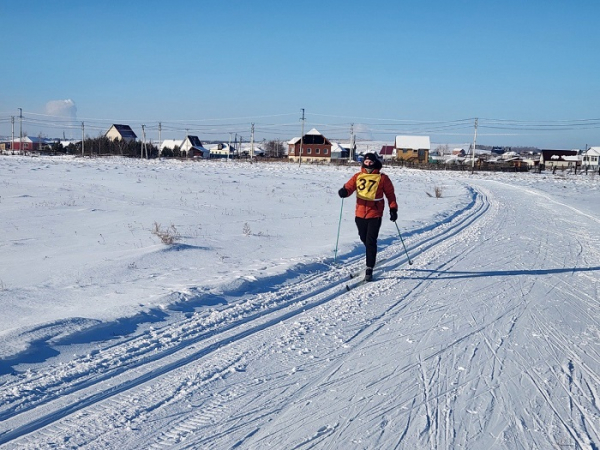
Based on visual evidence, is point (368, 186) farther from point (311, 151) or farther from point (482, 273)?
point (311, 151)

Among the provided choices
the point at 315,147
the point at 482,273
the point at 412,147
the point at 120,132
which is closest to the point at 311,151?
the point at 315,147

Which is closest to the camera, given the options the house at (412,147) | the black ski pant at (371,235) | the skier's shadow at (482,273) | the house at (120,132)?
the black ski pant at (371,235)

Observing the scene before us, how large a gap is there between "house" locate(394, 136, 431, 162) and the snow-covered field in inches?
3838

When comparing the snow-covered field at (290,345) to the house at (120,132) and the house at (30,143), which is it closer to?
the house at (120,132)

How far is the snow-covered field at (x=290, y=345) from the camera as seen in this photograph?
3.65 meters

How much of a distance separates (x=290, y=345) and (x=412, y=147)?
105265 millimetres

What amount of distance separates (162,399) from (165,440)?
590 mm

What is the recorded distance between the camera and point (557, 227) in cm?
1494

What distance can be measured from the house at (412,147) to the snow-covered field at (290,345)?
320 ft

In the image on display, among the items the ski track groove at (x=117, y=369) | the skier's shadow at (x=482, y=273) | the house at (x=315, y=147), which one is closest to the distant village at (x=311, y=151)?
the house at (x=315, y=147)

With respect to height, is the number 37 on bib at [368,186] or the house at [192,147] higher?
the house at [192,147]

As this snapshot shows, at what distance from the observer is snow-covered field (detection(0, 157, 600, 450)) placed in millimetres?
3648

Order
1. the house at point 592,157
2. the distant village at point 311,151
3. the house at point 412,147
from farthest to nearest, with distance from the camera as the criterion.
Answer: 1. the house at point 592,157
2. the house at point 412,147
3. the distant village at point 311,151

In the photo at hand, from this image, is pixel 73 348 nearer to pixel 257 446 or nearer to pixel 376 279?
pixel 257 446
